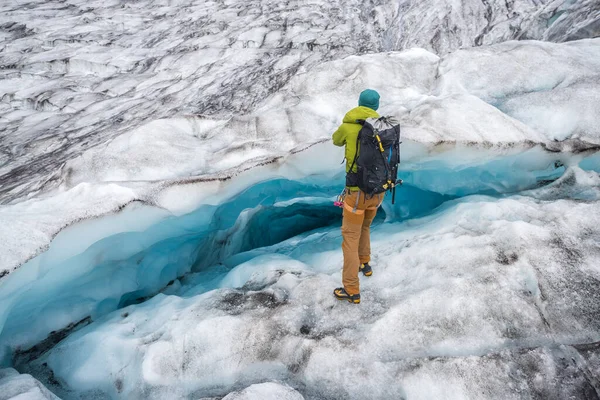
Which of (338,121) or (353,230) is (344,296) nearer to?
(353,230)

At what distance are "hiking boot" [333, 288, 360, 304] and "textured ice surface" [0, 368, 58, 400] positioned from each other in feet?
7.01

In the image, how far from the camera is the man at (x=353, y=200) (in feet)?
9.55

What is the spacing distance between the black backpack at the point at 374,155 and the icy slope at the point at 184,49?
571 centimetres

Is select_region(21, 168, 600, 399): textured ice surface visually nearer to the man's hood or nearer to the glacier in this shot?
the glacier

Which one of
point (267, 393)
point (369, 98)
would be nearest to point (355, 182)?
point (369, 98)

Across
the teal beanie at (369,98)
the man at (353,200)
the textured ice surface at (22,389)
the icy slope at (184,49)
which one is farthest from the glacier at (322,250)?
the icy slope at (184,49)

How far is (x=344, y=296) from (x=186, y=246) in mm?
2632

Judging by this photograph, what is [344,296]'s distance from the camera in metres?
3.17

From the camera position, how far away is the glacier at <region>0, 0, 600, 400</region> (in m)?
2.62

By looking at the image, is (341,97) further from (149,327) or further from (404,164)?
(149,327)

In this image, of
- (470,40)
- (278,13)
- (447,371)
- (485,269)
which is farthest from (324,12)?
(447,371)

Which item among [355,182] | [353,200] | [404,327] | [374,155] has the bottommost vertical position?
[404,327]

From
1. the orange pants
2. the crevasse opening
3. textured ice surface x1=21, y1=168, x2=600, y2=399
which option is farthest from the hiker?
the crevasse opening

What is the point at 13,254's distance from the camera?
2779 mm
